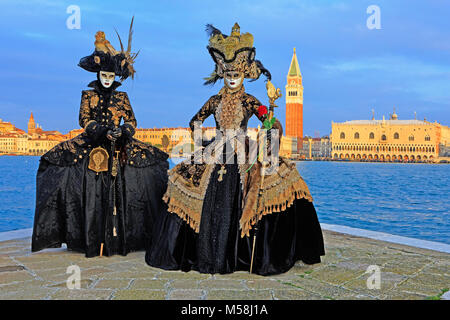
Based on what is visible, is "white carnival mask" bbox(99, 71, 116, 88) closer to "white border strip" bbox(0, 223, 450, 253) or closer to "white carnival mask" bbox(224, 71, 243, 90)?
"white carnival mask" bbox(224, 71, 243, 90)

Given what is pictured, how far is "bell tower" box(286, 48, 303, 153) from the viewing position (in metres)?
112

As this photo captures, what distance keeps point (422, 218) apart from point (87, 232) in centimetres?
1254

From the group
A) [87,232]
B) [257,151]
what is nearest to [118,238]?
[87,232]

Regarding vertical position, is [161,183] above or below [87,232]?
above

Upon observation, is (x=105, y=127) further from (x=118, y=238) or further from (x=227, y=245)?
(x=227, y=245)

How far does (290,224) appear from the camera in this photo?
403 centimetres

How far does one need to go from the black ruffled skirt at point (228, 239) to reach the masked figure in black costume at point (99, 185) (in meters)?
0.63

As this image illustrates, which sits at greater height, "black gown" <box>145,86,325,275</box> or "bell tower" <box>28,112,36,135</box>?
"bell tower" <box>28,112,36,135</box>

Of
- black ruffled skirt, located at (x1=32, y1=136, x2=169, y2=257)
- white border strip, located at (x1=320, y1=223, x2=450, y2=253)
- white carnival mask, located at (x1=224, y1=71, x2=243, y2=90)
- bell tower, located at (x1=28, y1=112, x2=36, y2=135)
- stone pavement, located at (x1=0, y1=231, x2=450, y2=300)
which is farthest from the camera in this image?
bell tower, located at (x1=28, y1=112, x2=36, y2=135)

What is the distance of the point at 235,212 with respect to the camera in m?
3.99

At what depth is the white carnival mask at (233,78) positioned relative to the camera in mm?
4311

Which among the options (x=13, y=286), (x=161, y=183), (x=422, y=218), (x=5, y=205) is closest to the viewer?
(x=13, y=286)

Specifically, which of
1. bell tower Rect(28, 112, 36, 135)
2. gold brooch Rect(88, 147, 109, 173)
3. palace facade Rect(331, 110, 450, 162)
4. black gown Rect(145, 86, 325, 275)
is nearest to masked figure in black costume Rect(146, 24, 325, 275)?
black gown Rect(145, 86, 325, 275)

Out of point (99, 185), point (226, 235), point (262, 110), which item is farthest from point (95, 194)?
point (262, 110)
